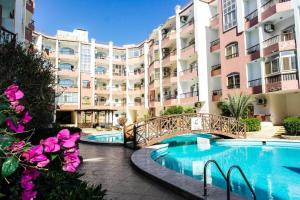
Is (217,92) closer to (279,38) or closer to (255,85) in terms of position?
(255,85)

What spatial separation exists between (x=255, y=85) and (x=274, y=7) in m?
7.48

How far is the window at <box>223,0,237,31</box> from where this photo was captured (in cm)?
2858

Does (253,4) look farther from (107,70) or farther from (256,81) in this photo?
(107,70)

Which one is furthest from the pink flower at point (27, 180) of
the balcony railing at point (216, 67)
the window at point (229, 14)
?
the balcony railing at point (216, 67)

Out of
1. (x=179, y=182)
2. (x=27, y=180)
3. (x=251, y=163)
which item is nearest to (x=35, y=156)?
(x=27, y=180)

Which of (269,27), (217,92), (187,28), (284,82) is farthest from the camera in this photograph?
(187,28)

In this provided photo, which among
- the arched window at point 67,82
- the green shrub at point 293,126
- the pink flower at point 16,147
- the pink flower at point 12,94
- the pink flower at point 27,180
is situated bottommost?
the green shrub at point 293,126

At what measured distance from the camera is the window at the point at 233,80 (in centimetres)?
2764

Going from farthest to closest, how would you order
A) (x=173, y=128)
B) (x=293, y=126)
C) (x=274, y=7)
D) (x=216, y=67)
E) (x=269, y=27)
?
(x=216, y=67) < (x=269, y=27) < (x=274, y=7) < (x=293, y=126) < (x=173, y=128)

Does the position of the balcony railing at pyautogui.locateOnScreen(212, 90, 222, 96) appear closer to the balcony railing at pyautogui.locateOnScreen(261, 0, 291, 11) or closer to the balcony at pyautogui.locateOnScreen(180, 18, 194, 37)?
the balcony at pyautogui.locateOnScreen(180, 18, 194, 37)

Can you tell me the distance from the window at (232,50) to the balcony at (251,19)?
7.80ft

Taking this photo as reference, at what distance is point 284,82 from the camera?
21.5 meters

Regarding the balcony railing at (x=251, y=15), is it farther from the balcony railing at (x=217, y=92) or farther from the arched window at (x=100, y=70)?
the arched window at (x=100, y=70)

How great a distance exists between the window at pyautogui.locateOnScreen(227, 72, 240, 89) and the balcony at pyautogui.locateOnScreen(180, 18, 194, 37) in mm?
9125
